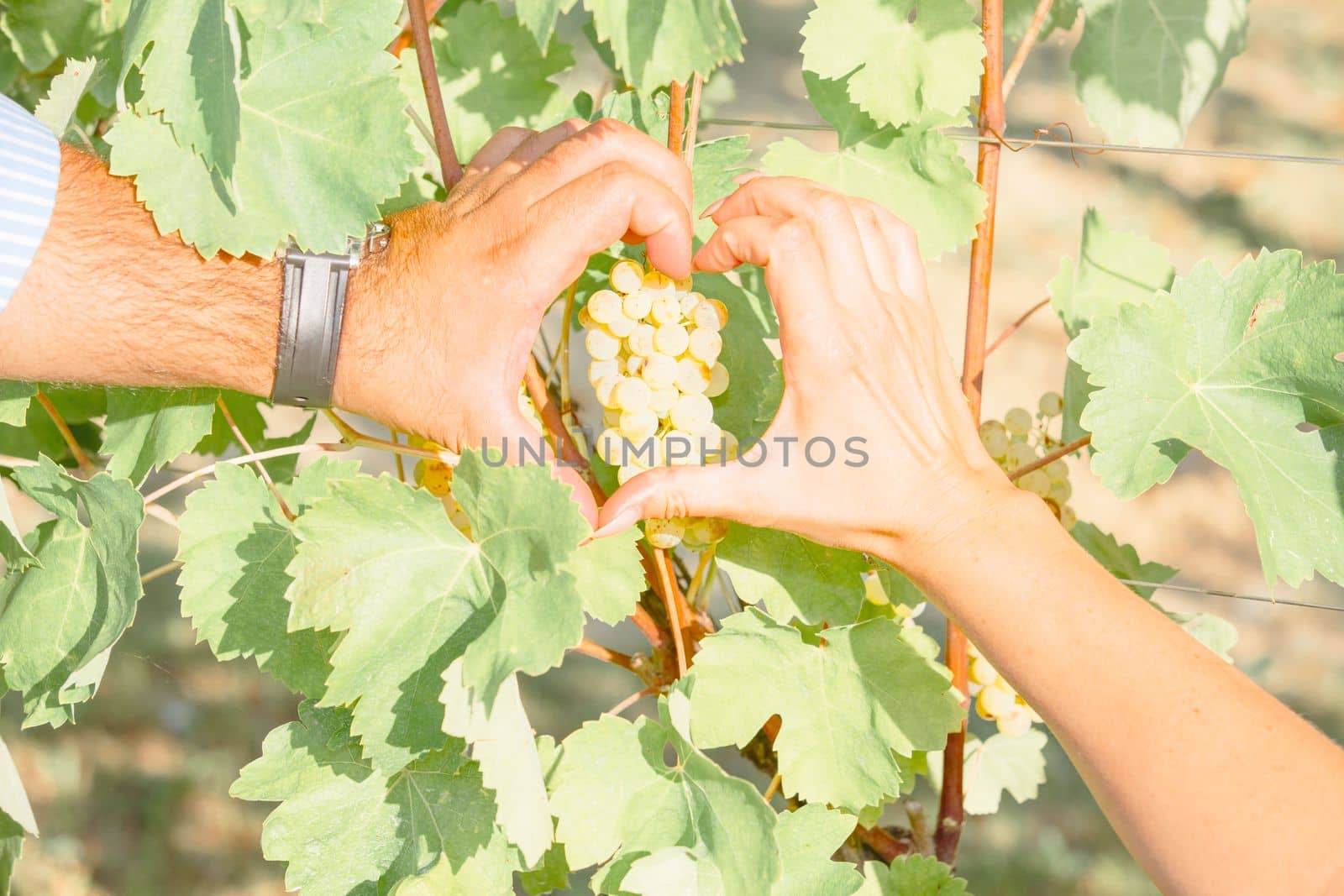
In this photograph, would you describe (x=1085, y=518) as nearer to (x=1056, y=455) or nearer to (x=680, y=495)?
(x=1056, y=455)

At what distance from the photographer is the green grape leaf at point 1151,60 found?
51.4 inches

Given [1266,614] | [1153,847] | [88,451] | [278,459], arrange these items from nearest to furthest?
[1153,847] < [278,459] < [88,451] < [1266,614]

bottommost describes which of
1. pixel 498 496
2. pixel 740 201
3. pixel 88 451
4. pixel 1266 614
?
pixel 1266 614

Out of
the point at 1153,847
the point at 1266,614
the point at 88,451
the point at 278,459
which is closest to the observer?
the point at 1153,847

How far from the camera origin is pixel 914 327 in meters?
0.93

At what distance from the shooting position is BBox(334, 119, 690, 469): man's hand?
34.9 inches

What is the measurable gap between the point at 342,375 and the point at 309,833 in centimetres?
39

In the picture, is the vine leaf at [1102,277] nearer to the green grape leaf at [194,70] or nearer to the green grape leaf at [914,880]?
the green grape leaf at [914,880]

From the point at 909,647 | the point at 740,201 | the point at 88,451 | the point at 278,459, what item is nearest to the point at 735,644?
the point at 909,647

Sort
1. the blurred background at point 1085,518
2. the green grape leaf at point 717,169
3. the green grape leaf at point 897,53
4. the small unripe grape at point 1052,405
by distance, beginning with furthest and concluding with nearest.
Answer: the blurred background at point 1085,518 < the small unripe grape at point 1052,405 < the green grape leaf at point 717,169 < the green grape leaf at point 897,53

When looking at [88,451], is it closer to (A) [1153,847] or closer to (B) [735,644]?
(B) [735,644]

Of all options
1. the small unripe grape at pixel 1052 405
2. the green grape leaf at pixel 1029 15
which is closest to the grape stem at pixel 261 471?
the small unripe grape at pixel 1052 405

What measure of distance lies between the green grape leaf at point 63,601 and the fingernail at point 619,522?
39 centimetres

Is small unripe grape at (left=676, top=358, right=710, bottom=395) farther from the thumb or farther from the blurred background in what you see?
the blurred background
